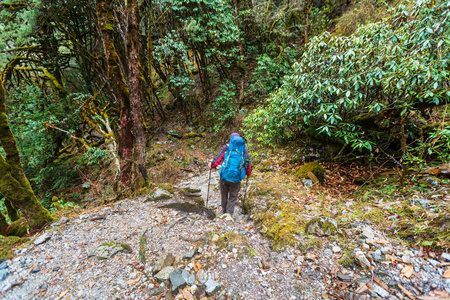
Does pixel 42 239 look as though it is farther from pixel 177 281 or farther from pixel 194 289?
pixel 194 289

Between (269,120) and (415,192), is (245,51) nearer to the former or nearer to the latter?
(269,120)

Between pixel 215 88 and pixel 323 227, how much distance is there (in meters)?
11.6

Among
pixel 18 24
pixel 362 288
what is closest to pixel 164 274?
pixel 362 288

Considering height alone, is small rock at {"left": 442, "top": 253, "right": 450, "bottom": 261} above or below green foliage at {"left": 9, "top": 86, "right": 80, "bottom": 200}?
below

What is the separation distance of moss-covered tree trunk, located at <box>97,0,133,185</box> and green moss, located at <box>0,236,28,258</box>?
7.44 feet

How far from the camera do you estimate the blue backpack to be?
3.85 m

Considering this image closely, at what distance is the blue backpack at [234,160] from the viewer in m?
3.85

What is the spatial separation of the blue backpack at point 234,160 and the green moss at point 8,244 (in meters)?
3.83

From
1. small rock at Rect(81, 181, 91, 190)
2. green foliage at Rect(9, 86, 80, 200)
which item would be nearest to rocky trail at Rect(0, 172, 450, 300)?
green foliage at Rect(9, 86, 80, 200)

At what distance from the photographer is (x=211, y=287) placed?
84.2 inches

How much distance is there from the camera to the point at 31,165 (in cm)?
865

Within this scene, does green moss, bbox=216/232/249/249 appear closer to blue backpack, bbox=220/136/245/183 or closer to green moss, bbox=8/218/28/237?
blue backpack, bbox=220/136/245/183

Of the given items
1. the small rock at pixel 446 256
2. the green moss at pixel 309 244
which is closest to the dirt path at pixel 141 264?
the green moss at pixel 309 244

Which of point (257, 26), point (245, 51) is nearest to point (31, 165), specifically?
point (245, 51)
